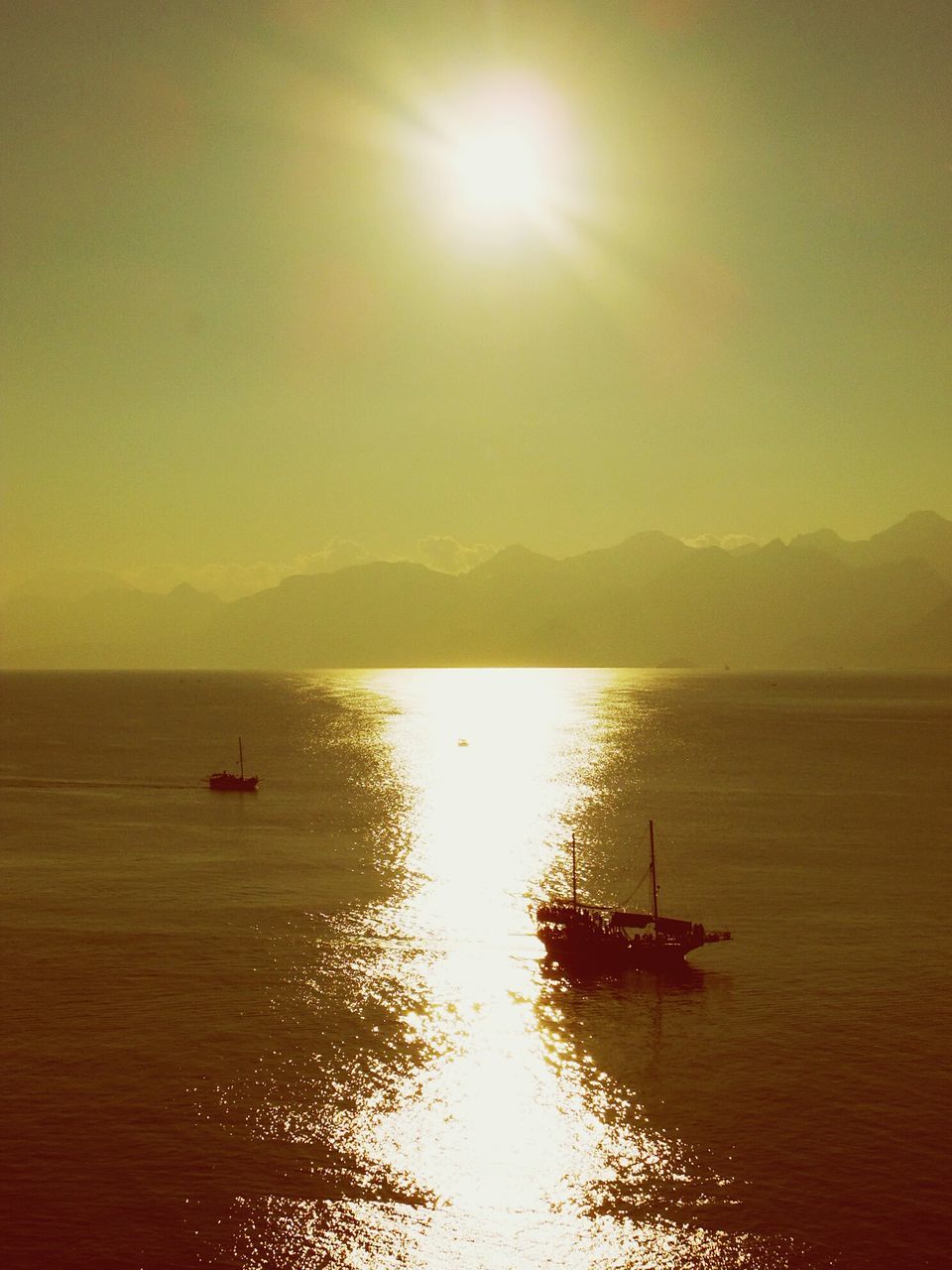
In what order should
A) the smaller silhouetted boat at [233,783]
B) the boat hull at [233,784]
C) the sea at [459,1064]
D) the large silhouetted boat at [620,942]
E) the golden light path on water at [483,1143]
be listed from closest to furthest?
the golden light path on water at [483,1143] → the sea at [459,1064] → the large silhouetted boat at [620,942] → the boat hull at [233,784] → the smaller silhouetted boat at [233,783]

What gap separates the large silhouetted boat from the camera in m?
70.6

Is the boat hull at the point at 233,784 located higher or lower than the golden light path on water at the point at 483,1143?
higher

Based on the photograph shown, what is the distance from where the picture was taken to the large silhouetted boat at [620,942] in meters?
70.6

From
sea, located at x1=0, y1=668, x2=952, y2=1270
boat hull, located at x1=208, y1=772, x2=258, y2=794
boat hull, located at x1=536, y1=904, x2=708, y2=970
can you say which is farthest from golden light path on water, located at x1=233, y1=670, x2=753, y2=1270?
boat hull, located at x1=208, y1=772, x2=258, y2=794

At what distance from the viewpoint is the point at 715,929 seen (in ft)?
262

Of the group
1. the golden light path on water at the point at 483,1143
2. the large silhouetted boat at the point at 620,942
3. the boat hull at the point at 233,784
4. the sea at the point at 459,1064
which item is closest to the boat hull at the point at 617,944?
the large silhouetted boat at the point at 620,942

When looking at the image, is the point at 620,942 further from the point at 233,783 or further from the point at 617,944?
the point at 233,783

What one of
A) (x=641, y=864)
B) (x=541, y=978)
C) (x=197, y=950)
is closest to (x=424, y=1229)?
(x=541, y=978)

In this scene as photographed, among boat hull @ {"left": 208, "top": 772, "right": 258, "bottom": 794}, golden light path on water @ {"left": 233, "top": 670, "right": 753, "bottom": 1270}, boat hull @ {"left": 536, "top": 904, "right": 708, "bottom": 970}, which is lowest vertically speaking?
golden light path on water @ {"left": 233, "top": 670, "right": 753, "bottom": 1270}

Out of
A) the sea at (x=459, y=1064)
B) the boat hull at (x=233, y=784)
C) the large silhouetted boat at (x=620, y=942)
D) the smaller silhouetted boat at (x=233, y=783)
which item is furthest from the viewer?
the smaller silhouetted boat at (x=233, y=783)

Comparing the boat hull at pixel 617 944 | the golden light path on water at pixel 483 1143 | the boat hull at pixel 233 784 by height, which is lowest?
the golden light path on water at pixel 483 1143

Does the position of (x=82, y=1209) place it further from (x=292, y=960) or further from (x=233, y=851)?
(x=233, y=851)

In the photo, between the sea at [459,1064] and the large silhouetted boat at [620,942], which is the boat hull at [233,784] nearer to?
the sea at [459,1064]

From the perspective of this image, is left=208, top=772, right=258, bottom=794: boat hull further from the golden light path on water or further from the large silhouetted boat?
the large silhouetted boat
